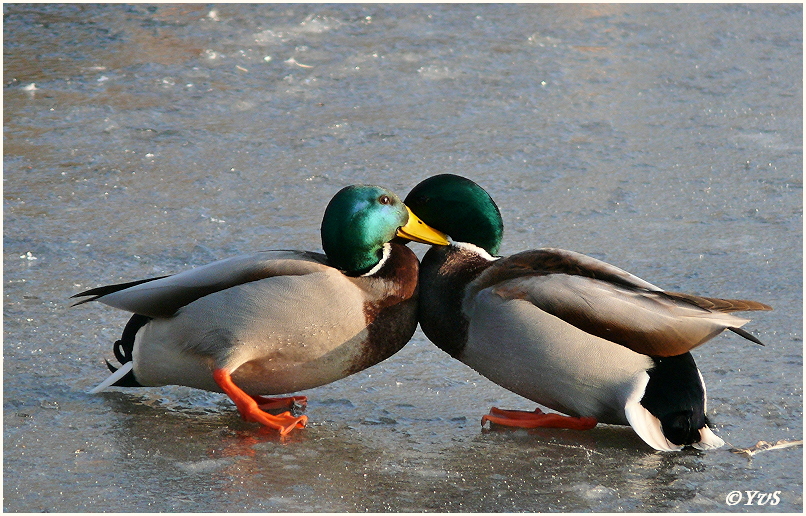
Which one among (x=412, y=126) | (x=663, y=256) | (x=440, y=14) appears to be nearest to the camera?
(x=663, y=256)

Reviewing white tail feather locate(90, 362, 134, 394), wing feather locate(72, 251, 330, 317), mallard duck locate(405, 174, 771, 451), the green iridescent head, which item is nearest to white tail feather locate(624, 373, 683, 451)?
mallard duck locate(405, 174, 771, 451)

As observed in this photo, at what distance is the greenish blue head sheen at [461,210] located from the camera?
12.3 feet

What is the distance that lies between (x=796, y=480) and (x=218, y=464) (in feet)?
5.41

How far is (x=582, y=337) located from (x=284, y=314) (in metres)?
0.95

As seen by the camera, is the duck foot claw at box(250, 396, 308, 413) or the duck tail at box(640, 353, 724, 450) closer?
the duck tail at box(640, 353, 724, 450)

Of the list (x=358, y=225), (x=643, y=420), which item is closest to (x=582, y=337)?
(x=643, y=420)

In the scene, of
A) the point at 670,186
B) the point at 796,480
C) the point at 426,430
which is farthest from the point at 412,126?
the point at 796,480

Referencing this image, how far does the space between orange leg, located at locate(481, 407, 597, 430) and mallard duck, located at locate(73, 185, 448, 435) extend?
0.41 meters

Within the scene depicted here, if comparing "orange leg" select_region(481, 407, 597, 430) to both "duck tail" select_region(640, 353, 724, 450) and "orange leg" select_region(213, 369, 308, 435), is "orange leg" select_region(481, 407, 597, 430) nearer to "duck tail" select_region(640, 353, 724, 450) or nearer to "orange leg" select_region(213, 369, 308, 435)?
"duck tail" select_region(640, 353, 724, 450)

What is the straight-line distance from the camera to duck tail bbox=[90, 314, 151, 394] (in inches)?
141

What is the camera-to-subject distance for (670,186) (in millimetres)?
5441

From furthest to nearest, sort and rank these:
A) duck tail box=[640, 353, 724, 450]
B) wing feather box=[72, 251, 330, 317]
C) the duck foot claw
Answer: the duck foot claw < wing feather box=[72, 251, 330, 317] < duck tail box=[640, 353, 724, 450]

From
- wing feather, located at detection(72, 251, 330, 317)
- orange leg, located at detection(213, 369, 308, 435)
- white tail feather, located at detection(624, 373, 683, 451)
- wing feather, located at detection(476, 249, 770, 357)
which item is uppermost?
wing feather, located at detection(476, 249, 770, 357)

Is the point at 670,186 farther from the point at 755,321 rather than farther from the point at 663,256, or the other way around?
the point at 755,321
